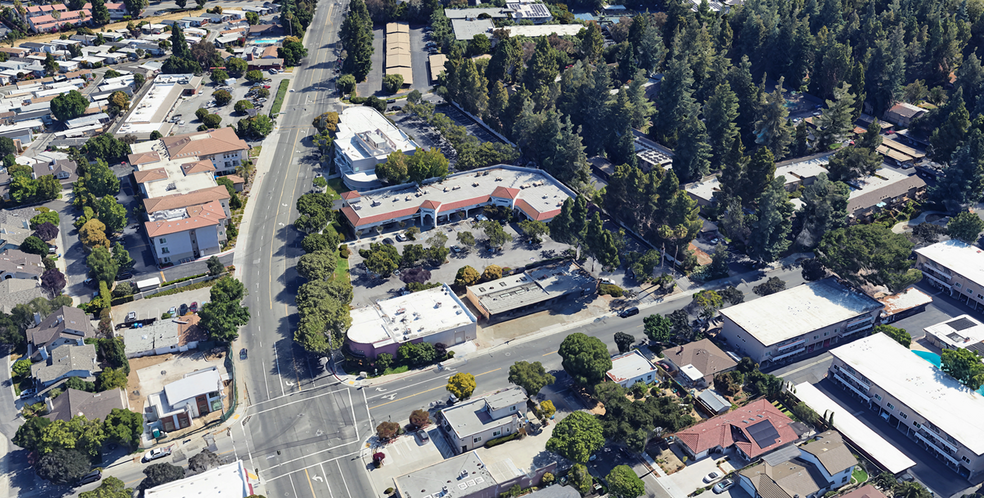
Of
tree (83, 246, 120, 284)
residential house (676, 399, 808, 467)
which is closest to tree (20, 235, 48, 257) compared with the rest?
tree (83, 246, 120, 284)

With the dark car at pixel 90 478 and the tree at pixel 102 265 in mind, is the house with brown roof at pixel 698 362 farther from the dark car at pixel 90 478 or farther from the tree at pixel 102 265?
the tree at pixel 102 265

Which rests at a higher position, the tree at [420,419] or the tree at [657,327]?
the tree at [657,327]

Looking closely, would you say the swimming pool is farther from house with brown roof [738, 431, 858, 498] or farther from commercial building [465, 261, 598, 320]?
commercial building [465, 261, 598, 320]

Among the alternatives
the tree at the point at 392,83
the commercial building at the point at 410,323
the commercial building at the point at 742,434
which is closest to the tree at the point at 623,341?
the commercial building at the point at 742,434

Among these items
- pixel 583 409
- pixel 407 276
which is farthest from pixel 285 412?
pixel 583 409

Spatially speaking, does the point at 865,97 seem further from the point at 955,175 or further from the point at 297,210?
the point at 297,210

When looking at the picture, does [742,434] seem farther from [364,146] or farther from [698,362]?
[364,146]
